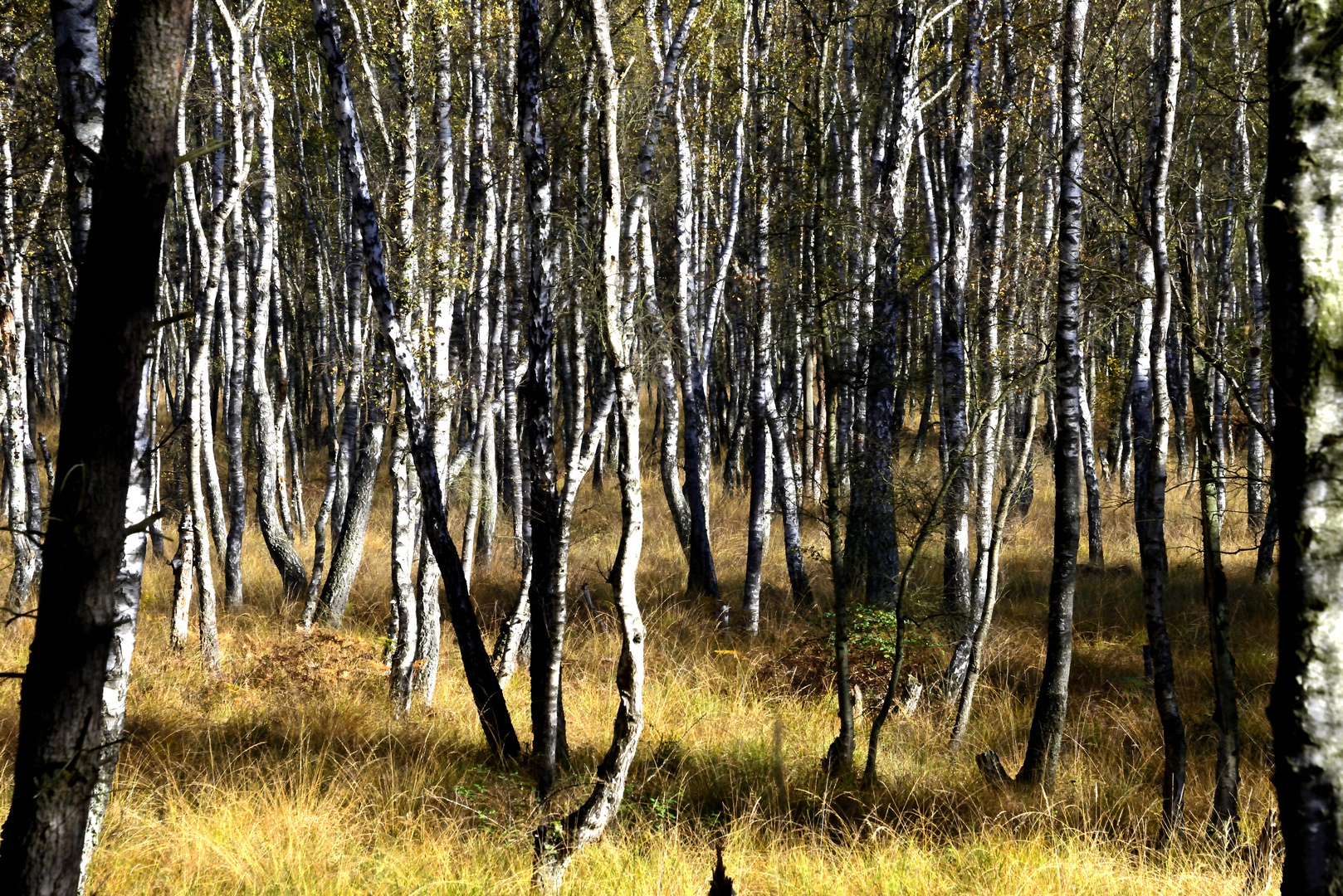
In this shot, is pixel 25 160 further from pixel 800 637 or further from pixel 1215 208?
pixel 1215 208

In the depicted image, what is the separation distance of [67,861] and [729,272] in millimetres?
18858

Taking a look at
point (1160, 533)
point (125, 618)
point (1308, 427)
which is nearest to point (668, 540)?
point (1160, 533)

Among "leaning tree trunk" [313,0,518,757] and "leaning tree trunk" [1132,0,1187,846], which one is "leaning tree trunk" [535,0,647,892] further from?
"leaning tree trunk" [1132,0,1187,846]

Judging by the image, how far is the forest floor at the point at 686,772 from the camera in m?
4.57

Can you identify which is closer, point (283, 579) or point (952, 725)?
point (952, 725)

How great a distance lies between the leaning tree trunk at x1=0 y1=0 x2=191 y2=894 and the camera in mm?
2604

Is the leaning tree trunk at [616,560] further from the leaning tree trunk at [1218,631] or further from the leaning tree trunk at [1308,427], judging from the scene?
the leaning tree trunk at [1218,631]

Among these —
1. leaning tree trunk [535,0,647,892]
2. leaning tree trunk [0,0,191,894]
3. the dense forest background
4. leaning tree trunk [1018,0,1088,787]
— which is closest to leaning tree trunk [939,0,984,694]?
the dense forest background

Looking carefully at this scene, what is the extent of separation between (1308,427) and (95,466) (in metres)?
3.37

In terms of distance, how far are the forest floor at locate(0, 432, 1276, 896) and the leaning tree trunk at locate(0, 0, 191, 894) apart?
1.89 m

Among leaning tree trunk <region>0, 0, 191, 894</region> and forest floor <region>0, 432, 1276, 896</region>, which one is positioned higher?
leaning tree trunk <region>0, 0, 191, 894</region>

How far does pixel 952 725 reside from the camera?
729 centimetres

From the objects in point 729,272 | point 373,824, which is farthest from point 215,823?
point 729,272

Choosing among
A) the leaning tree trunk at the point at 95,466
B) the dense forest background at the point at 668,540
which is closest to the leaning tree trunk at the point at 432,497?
the dense forest background at the point at 668,540
